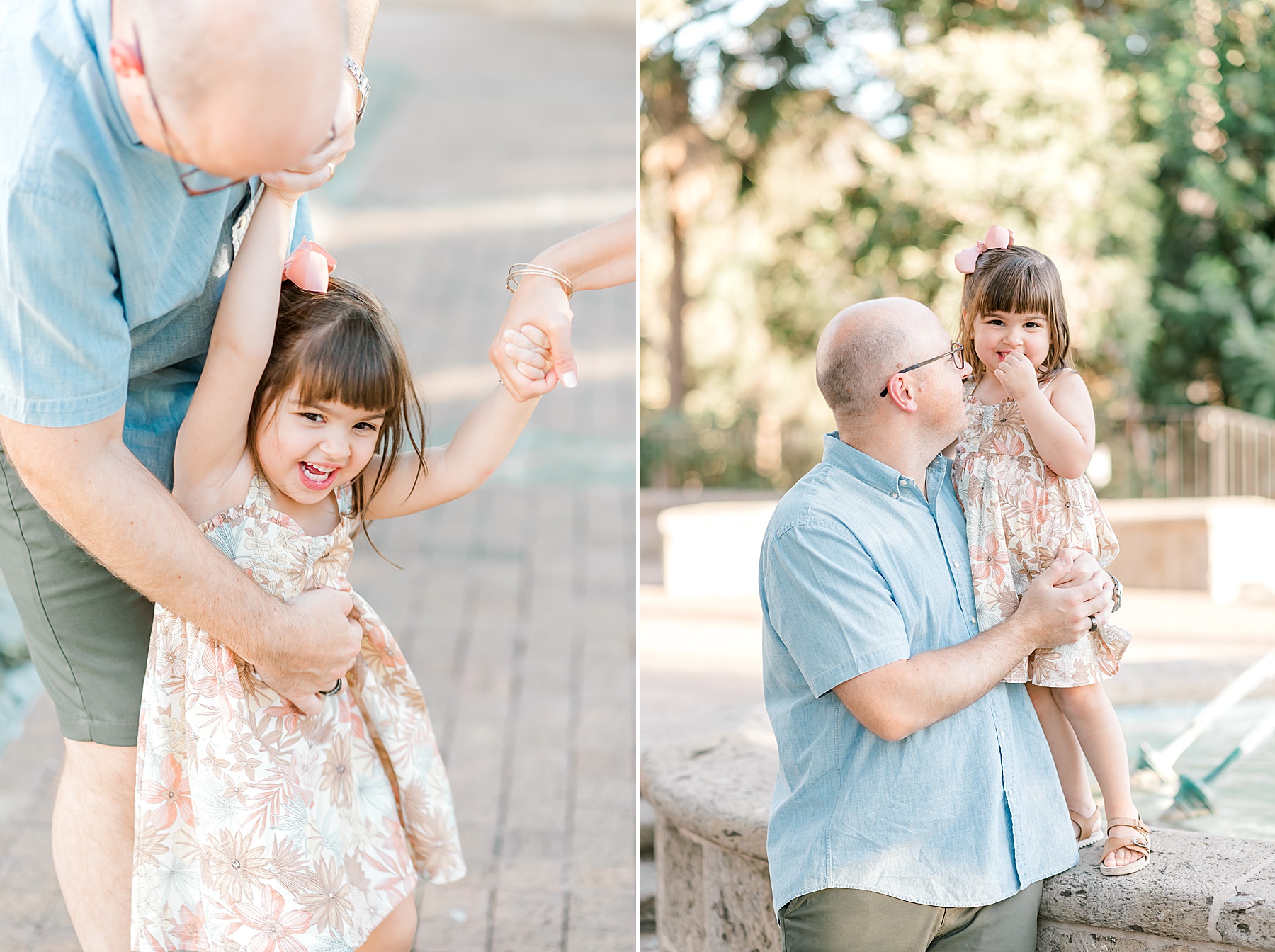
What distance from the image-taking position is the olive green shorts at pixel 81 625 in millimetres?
1783

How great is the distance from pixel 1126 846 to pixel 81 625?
165cm

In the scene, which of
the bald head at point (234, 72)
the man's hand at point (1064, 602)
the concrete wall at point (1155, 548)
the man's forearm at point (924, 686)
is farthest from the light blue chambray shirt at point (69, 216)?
the concrete wall at point (1155, 548)

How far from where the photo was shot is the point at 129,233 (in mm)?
1491

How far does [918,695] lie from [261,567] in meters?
0.99

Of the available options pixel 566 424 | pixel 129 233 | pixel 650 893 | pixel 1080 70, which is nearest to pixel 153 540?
pixel 129 233

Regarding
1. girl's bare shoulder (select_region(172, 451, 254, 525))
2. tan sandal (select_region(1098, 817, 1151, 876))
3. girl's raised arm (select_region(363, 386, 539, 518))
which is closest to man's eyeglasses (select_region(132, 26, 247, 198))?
girl's bare shoulder (select_region(172, 451, 254, 525))

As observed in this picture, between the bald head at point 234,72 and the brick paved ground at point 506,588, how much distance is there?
706mm

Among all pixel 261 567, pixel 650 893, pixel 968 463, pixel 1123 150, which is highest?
pixel 1123 150

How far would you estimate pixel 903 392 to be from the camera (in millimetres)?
1896

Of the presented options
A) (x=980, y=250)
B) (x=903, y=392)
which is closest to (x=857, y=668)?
(x=903, y=392)

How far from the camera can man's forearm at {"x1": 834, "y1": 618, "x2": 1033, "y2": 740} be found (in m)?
1.77

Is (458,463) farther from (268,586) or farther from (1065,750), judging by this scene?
(1065,750)

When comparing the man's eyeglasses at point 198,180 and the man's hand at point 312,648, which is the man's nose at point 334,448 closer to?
the man's hand at point 312,648

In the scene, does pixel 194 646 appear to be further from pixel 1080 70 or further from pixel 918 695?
pixel 1080 70
